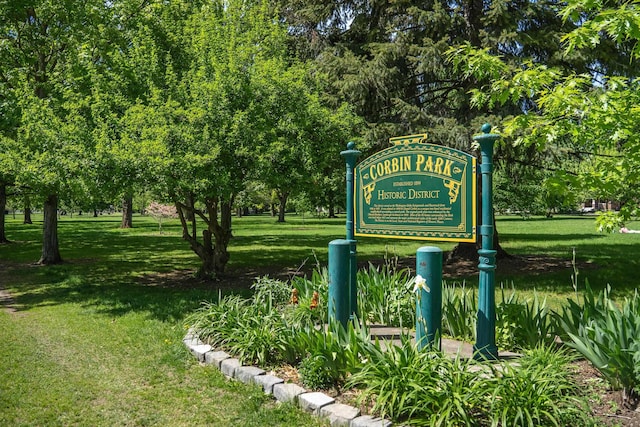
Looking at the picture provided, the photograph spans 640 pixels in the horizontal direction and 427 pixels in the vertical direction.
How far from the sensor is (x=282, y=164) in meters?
9.17

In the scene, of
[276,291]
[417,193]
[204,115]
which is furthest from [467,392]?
[204,115]

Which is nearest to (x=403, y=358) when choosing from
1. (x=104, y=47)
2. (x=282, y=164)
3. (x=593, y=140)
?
(x=593, y=140)

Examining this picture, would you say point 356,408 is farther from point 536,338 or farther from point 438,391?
point 536,338

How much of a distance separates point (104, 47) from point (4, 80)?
427 cm

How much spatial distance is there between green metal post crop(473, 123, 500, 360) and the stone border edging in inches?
55.6

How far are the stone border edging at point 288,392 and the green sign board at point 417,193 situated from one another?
73.7 inches

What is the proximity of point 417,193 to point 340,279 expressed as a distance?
1245mm

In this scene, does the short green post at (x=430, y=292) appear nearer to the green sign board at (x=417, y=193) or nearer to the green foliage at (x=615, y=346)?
the green sign board at (x=417, y=193)

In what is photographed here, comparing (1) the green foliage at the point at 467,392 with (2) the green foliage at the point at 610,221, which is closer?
(1) the green foliage at the point at 467,392

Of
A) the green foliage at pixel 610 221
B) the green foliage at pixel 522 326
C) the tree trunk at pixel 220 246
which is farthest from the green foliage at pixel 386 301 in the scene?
the tree trunk at pixel 220 246

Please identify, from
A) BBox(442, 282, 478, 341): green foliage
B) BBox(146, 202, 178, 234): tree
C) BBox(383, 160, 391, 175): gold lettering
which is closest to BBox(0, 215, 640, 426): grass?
BBox(442, 282, 478, 341): green foliage

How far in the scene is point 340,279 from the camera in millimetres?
5301

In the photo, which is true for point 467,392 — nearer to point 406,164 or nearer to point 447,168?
point 447,168

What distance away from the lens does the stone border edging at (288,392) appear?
3.73m
